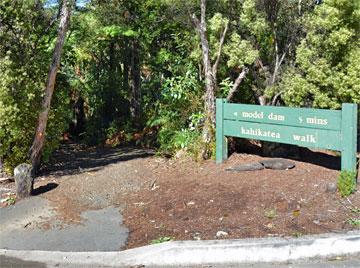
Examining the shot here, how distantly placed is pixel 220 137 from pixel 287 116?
148 cm

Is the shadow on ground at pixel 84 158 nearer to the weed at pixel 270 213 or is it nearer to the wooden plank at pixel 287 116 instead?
the wooden plank at pixel 287 116

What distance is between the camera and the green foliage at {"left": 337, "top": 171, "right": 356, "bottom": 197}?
6.84m

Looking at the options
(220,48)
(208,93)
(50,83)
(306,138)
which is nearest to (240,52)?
(220,48)

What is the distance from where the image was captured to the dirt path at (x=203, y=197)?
6.08 meters

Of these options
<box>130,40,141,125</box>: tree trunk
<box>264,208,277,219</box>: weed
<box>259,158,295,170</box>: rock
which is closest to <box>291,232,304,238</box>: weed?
<box>264,208,277,219</box>: weed

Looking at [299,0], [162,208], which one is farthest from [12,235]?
[299,0]

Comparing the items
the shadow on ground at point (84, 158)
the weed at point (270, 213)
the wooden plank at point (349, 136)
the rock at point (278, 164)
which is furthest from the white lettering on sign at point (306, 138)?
the shadow on ground at point (84, 158)

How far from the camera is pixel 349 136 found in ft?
22.8

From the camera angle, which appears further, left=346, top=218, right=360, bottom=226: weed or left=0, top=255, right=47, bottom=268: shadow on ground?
left=346, top=218, right=360, bottom=226: weed

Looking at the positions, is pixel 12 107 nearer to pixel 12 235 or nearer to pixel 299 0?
pixel 12 235

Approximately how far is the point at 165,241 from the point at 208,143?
3837 mm

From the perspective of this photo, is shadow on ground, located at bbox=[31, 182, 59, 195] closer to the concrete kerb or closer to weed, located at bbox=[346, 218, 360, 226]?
the concrete kerb

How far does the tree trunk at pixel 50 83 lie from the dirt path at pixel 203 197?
21.8 inches

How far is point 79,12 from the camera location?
12.0m
